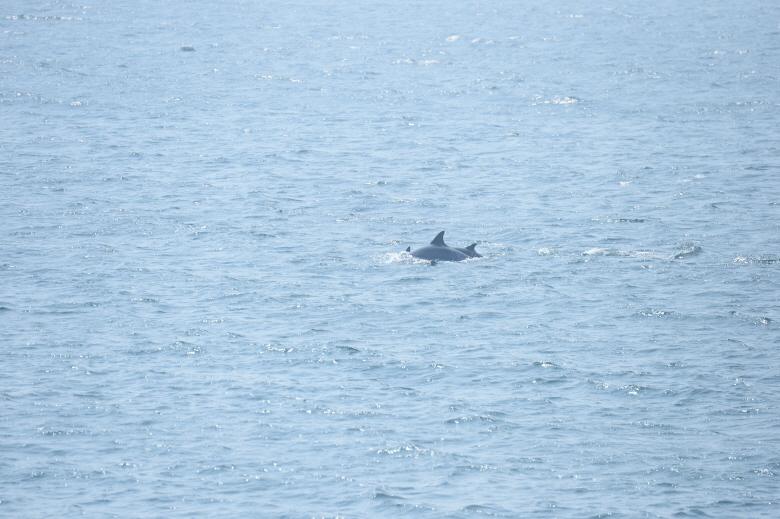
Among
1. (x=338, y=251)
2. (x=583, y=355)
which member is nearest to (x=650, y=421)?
(x=583, y=355)

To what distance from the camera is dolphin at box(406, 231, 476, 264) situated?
36.4 meters

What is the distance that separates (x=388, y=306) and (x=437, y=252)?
4.45m

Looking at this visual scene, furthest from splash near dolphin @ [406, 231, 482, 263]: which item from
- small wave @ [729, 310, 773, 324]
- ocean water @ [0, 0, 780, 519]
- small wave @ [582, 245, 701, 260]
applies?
small wave @ [729, 310, 773, 324]

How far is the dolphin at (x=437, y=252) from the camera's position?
36.4 m

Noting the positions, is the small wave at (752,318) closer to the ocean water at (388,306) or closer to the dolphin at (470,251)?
the ocean water at (388,306)

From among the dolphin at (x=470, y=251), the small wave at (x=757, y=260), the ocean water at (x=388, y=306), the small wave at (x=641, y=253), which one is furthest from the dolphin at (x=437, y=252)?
the small wave at (x=757, y=260)

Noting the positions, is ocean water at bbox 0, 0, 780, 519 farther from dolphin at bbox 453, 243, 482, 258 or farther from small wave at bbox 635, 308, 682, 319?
dolphin at bbox 453, 243, 482, 258

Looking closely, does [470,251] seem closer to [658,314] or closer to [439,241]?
[439,241]

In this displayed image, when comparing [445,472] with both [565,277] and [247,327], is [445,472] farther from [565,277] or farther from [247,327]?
[565,277]

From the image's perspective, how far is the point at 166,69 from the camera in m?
86.4

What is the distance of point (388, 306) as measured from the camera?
32.6m

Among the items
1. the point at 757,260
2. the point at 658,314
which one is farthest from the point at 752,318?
the point at 757,260

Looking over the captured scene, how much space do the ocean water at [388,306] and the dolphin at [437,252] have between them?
0.68 metres

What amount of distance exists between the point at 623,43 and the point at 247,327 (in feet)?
269
